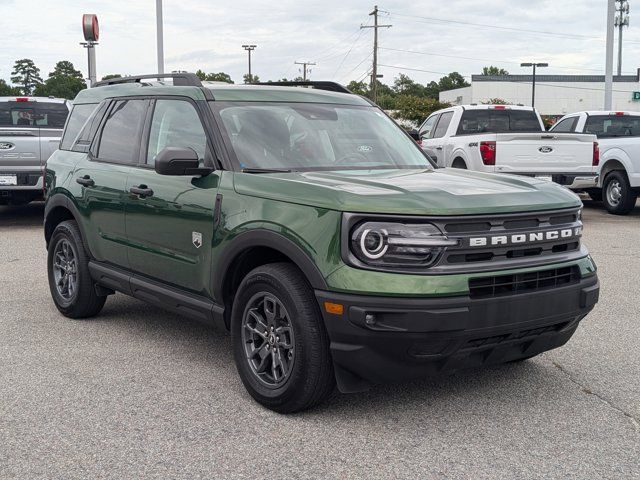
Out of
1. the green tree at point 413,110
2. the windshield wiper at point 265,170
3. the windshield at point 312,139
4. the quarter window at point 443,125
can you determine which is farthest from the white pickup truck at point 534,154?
the green tree at point 413,110

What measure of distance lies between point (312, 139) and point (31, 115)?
9628mm

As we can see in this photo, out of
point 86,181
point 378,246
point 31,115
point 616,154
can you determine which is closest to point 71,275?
point 86,181

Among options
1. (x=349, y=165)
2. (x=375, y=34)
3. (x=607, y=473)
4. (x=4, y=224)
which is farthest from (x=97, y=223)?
(x=375, y=34)

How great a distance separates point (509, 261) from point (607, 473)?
1.08 meters

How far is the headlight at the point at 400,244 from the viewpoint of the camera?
381 cm

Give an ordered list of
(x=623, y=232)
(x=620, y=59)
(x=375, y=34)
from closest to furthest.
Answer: (x=623, y=232) → (x=375, y=34) → (x=620, y=59)

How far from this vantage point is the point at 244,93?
17.2 feet

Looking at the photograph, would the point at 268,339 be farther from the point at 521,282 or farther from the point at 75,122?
the point at 75,122

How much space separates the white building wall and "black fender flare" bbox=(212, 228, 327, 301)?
8363 cm

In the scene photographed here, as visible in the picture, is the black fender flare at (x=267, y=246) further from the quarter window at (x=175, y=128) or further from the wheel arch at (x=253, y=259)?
the quarter window at (x=175, y=128)

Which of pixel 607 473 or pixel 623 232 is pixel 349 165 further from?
pixel 623 232

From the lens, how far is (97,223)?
235 inches

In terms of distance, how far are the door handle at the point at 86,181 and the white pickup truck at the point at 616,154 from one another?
943 cm

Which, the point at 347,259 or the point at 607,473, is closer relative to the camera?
the point at 607,473
